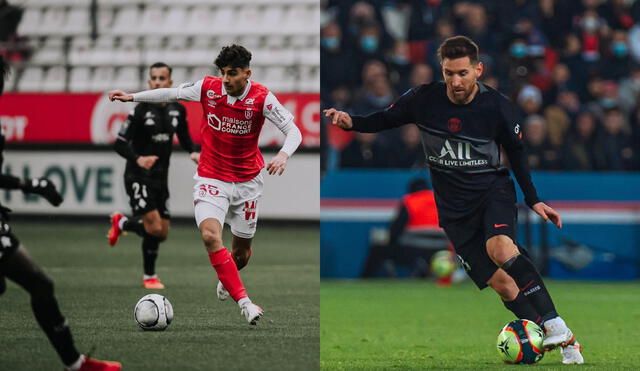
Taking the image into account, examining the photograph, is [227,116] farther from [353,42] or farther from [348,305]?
[353,42]

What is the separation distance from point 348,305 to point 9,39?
11.5 meters

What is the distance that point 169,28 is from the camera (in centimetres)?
2077

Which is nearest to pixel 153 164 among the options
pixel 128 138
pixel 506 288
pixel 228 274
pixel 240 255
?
pixel 128 138

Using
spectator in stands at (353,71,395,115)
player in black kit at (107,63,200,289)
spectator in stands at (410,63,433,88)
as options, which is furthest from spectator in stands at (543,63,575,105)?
player in black kit at (107,63,200,289)

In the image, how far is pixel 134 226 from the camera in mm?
10484

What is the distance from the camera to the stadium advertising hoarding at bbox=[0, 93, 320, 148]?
17.7 meters

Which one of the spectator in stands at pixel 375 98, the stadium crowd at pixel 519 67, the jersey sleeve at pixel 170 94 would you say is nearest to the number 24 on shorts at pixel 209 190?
the jersey sleeve at pixel 170 94

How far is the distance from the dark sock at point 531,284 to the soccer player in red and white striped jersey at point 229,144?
5.37 feet

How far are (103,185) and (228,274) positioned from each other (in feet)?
34.9

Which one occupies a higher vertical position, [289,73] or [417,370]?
[289,73]

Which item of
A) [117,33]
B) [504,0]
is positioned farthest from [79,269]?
[117,33]

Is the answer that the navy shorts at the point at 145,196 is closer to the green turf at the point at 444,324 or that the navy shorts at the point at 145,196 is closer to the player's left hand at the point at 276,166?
the green turf at the point at 444,324

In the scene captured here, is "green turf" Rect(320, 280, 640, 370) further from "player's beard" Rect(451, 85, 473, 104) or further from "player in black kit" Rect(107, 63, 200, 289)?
"player in black kit" Rect(107, 63, 200, 289)

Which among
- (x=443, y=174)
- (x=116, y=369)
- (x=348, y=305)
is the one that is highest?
(x=443, y=174)
